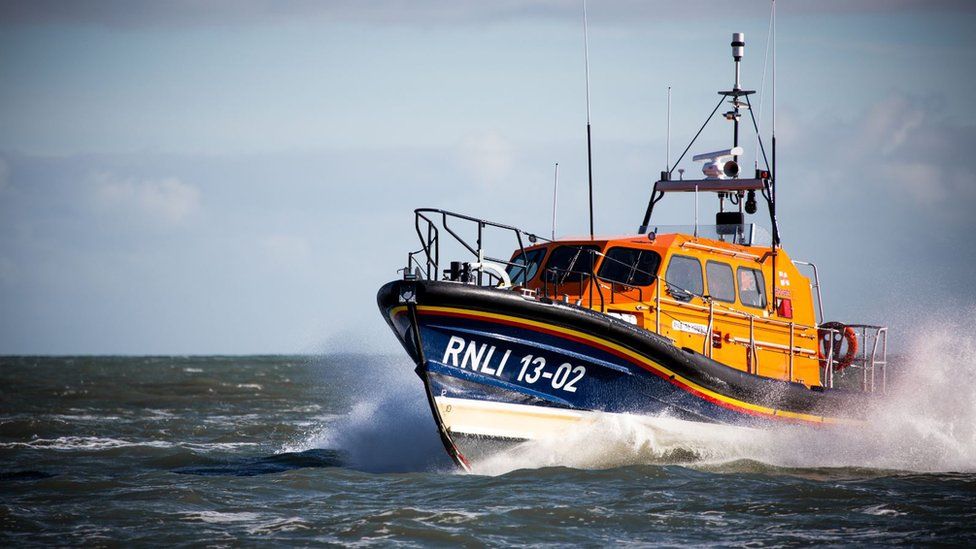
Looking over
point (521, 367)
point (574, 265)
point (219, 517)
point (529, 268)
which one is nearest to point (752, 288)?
point (574, 265)

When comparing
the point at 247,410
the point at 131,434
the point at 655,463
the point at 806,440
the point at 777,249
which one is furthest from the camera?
the point at 247,410

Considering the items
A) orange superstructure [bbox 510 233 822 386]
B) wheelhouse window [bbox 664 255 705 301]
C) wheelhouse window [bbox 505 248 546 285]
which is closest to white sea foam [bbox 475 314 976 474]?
orange superstructure [bbox 510 233 822 386]

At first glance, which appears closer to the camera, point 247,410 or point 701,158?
point 701,158

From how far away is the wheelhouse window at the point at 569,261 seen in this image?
12039 millimetres

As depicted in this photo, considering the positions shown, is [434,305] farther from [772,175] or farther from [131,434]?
[131,434]

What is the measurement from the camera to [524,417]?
10.6m

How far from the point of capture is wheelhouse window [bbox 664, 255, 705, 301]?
11844 millimetres

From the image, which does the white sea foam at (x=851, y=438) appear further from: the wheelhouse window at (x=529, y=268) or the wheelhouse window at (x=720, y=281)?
the wheelhouse window at (x=529, y=268)

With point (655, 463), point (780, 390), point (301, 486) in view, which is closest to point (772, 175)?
point (780, 390)

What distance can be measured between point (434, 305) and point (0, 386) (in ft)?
78.6

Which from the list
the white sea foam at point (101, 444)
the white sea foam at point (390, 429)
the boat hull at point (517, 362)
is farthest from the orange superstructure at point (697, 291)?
the white sea foam at point (101, 444)

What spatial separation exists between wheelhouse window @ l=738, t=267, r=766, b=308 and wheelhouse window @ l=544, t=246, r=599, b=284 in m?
1.77

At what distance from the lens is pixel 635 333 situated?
1064cm

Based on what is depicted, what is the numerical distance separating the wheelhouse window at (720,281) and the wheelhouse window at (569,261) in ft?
4.25
